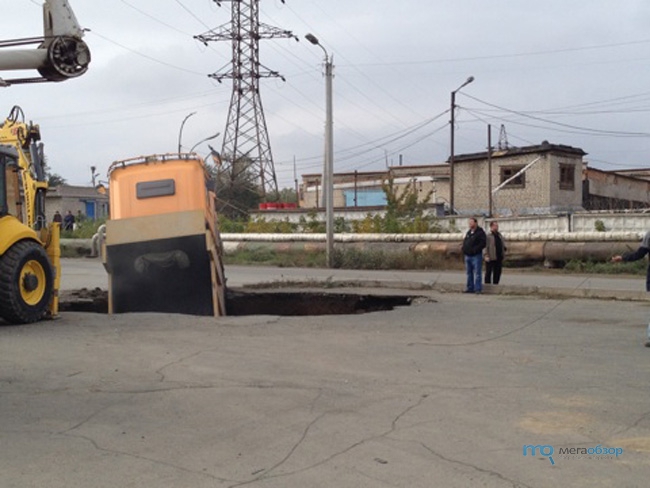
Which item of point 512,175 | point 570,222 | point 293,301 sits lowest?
point 293,301

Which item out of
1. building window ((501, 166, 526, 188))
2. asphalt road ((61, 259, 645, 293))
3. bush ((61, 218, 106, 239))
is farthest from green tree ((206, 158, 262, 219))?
asphalt road ((61, 259, 645, 293))

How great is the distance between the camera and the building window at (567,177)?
40225 mm

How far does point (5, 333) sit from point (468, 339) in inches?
250

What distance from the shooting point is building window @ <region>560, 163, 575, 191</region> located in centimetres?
4022

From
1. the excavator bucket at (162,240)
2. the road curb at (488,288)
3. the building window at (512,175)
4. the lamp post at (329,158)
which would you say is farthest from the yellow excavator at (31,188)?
the building window at (512,175)

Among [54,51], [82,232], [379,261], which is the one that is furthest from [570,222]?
[82,232]

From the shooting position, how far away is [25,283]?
10.3m

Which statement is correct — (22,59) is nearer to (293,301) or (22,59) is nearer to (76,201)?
(293,301)

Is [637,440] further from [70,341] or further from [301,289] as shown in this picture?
[301,289]

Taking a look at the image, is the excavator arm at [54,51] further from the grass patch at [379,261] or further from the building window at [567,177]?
the building window at [567,177]

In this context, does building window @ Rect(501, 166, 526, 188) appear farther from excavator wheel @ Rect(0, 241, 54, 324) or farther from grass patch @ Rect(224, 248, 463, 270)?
excavator wheel @ Rect(0, 241, 54, 324)

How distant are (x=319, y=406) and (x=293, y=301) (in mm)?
9609

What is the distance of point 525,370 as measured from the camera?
726 cm

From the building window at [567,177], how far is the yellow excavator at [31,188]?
34.3 m
